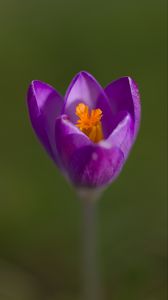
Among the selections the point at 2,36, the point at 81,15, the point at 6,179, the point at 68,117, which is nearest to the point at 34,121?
the point at 68,117

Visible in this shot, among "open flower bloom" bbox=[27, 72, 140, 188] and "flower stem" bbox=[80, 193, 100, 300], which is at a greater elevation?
"open flower bloom" bbox=[27, 72, 140, 188]

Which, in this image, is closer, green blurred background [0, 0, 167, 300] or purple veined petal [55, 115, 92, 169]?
purple veined petal [55, 115, 92, 169]

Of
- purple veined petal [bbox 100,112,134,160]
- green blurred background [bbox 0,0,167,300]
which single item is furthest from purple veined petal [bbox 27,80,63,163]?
green blurred background [bbox 0,0,167,300]

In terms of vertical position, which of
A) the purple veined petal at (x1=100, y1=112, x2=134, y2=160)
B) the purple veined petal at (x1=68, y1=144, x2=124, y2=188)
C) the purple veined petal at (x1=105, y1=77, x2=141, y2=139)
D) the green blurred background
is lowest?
the green blurred background

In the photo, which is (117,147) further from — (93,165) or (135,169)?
(135,169)

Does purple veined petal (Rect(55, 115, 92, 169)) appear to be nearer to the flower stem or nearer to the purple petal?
the purple petal

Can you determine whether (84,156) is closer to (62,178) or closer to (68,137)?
(68,137)

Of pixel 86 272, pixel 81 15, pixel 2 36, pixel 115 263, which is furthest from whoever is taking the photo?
pixel 81 15
